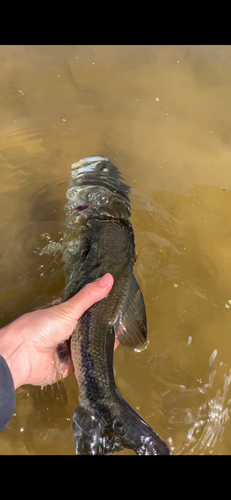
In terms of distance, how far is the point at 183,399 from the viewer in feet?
7.07

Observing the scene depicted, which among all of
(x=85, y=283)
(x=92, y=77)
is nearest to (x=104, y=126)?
(x=92, y=77)

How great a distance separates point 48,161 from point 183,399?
8.48 feet

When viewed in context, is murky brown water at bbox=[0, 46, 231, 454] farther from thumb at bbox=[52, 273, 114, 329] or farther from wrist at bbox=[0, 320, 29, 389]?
thumb at bbox=[52, 273, 114, 329]

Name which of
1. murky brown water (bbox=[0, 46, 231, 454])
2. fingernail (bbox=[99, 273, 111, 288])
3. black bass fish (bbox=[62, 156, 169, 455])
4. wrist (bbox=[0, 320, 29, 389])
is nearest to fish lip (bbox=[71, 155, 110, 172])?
black bass fish (bbox=[62, 156, 169, 455])

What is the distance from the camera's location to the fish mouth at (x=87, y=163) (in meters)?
3.21

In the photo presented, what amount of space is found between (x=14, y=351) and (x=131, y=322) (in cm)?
74

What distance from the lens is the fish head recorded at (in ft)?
9.23

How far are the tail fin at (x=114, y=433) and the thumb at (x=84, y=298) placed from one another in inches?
21.6

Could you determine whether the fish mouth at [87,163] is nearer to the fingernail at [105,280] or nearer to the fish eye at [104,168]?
the fish eye at [104,168]

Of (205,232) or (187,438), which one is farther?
(205,232)

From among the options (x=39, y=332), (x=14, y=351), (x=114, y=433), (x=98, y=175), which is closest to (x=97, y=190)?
(x=98, y=175)

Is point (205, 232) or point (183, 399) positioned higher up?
point (205, 232)

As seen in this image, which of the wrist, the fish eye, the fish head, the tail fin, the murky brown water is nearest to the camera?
the tail fin

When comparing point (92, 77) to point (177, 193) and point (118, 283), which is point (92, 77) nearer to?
point (177, 193)
